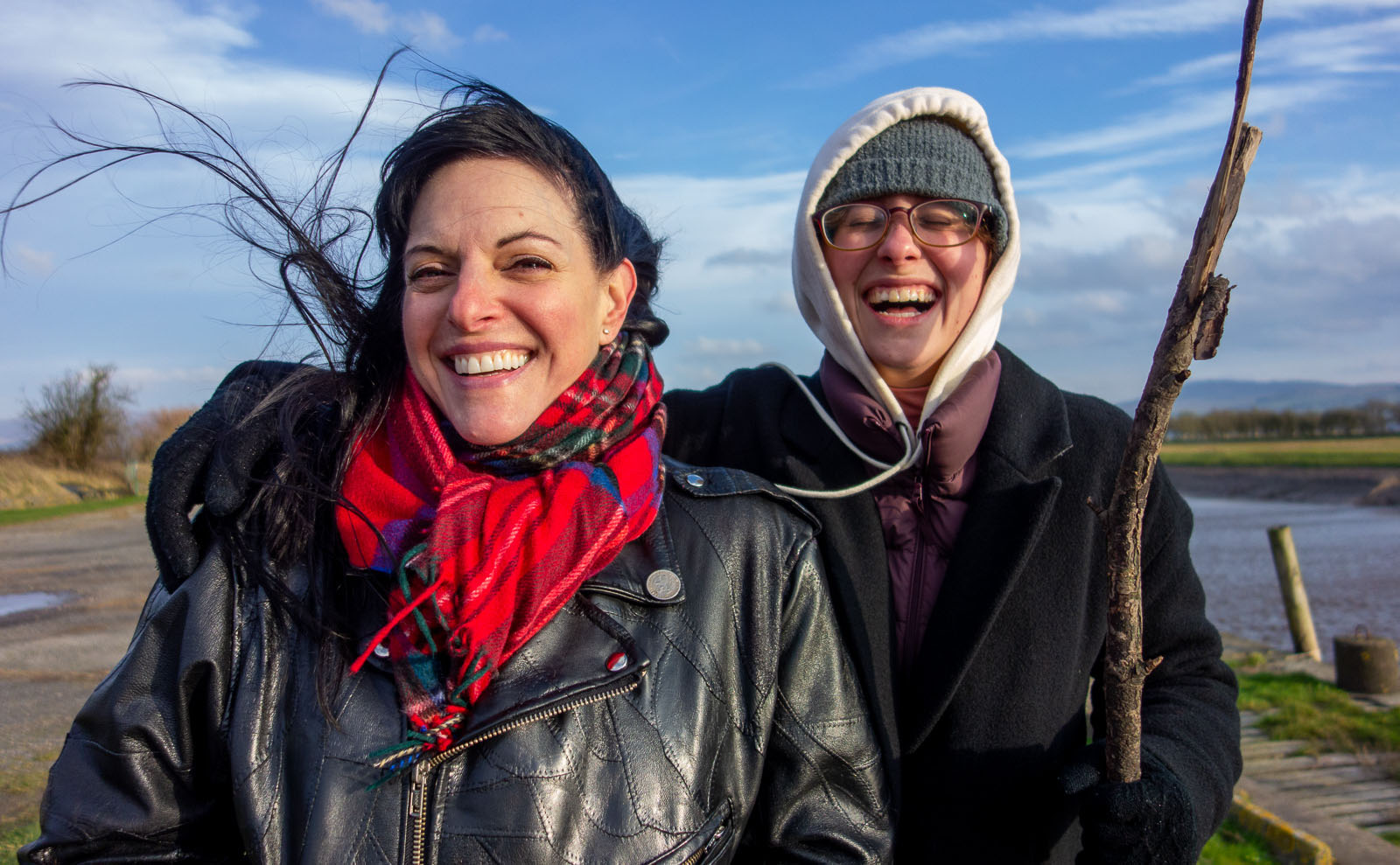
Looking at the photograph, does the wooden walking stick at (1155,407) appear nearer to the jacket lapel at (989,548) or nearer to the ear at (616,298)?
the jacket lapel at (989,548)

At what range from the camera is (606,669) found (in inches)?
72.2

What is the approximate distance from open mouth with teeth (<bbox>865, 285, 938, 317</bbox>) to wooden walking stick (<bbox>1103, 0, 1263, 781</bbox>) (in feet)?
2.44

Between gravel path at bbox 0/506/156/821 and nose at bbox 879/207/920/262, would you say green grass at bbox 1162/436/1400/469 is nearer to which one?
gravel path at bbox 0/506/156/821

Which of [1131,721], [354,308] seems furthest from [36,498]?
[1131,721]

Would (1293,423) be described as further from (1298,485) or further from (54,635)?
(54,635)

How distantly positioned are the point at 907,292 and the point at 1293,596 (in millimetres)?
8670

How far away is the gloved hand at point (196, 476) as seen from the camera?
5.97ft

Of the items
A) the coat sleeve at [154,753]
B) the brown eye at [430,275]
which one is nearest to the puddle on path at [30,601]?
the coat sleeve at [154,753]

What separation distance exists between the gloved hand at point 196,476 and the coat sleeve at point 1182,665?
2.08 meters

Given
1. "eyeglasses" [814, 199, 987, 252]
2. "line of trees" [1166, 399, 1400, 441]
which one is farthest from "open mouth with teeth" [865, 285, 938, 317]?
"line of trees" [1166, 399, 1400, 441]

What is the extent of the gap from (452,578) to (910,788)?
124 centimetres

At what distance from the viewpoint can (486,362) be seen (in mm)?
1955

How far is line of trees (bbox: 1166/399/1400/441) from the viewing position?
55.9 meters

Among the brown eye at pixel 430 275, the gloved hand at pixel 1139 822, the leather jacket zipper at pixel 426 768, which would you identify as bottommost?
the gloved hand at pixel 1139 822
